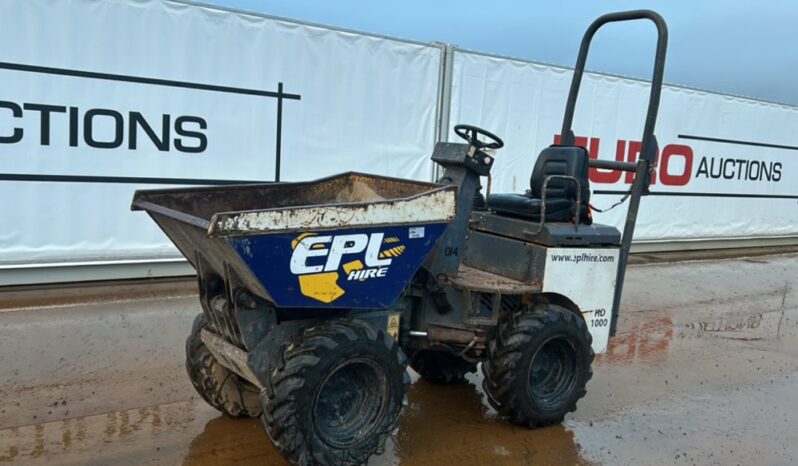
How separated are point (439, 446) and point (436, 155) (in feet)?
5.81

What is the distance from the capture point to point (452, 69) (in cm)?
911

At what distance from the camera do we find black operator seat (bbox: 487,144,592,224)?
4551 millimetres

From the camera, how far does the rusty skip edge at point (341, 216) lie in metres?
2.89

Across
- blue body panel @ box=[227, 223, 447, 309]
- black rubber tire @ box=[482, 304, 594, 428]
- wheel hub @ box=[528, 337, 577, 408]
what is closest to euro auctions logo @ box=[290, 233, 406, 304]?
blue body panel @ box=[227, 223, 447, 309]

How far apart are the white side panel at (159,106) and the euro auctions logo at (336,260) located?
16.3 feet

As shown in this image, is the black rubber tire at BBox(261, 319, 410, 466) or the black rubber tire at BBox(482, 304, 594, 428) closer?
the black rubber tire at BBox(261, 319, 410, 466)

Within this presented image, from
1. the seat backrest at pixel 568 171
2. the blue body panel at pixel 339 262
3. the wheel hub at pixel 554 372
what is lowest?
the wheel hub at pixel 554 372

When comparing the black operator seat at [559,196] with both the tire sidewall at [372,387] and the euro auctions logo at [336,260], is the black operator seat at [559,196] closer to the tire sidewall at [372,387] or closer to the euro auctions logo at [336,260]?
the euro auctions logo at [336,260]

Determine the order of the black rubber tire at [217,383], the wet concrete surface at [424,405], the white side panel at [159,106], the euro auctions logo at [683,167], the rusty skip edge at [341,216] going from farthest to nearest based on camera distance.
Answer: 1. the euro auctions logo at [683,167]
2. the white side panel at [159,106]
3. the black rubber tire at [217,383]
4. the wet concrete surface at [424,405]
5. the rusty skip edge at [341,216]

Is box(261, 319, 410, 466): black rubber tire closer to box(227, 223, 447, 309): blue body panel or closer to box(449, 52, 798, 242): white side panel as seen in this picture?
box(227, 223, 447, 309): blue body panel

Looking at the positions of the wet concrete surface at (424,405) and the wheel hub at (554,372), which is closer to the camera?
the wet concrete surface at (424,405)

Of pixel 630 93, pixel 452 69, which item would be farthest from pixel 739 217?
pixel 452 69

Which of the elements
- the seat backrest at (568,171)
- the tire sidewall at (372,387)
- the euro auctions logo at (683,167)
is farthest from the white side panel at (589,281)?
the euro auctions logo at (683,167)

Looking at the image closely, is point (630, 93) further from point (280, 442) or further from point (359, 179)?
point (280, 442)
